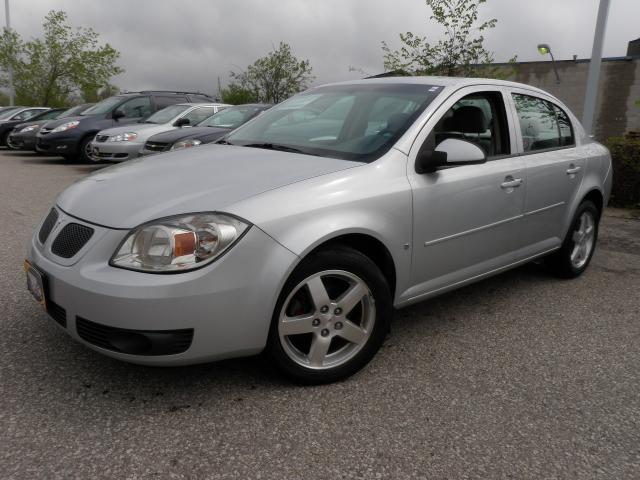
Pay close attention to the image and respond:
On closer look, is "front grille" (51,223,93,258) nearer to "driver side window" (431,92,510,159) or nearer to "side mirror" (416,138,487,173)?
"side mirror" (416,138,487,173)

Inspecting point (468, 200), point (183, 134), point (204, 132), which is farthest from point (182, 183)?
point (183, 134)

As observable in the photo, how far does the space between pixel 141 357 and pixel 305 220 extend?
2.90 feet

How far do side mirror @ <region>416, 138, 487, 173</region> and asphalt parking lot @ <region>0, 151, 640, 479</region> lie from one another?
1.03 metres

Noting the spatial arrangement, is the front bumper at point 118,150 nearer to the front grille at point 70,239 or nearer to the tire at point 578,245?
the tire at point 578,245

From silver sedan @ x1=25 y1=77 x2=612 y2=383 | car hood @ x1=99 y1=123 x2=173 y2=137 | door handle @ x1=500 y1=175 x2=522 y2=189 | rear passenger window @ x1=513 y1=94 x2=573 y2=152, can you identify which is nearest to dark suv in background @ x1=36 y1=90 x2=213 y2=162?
car hood @ x1=99 y1=123 x2=173 y2=137

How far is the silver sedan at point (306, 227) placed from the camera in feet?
7.50

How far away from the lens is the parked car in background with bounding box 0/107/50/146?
17500mm

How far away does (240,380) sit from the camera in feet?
8.93

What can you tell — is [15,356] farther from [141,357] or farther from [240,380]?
[240,380]

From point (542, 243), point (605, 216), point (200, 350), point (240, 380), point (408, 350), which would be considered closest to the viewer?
point (200, 350)

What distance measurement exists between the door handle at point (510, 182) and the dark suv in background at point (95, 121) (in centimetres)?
1037

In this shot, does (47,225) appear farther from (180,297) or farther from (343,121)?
(343,121)

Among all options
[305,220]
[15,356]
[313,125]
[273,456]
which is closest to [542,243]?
[313,125]

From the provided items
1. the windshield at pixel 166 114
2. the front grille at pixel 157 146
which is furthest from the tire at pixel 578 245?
the windshield at pixel 166 114
